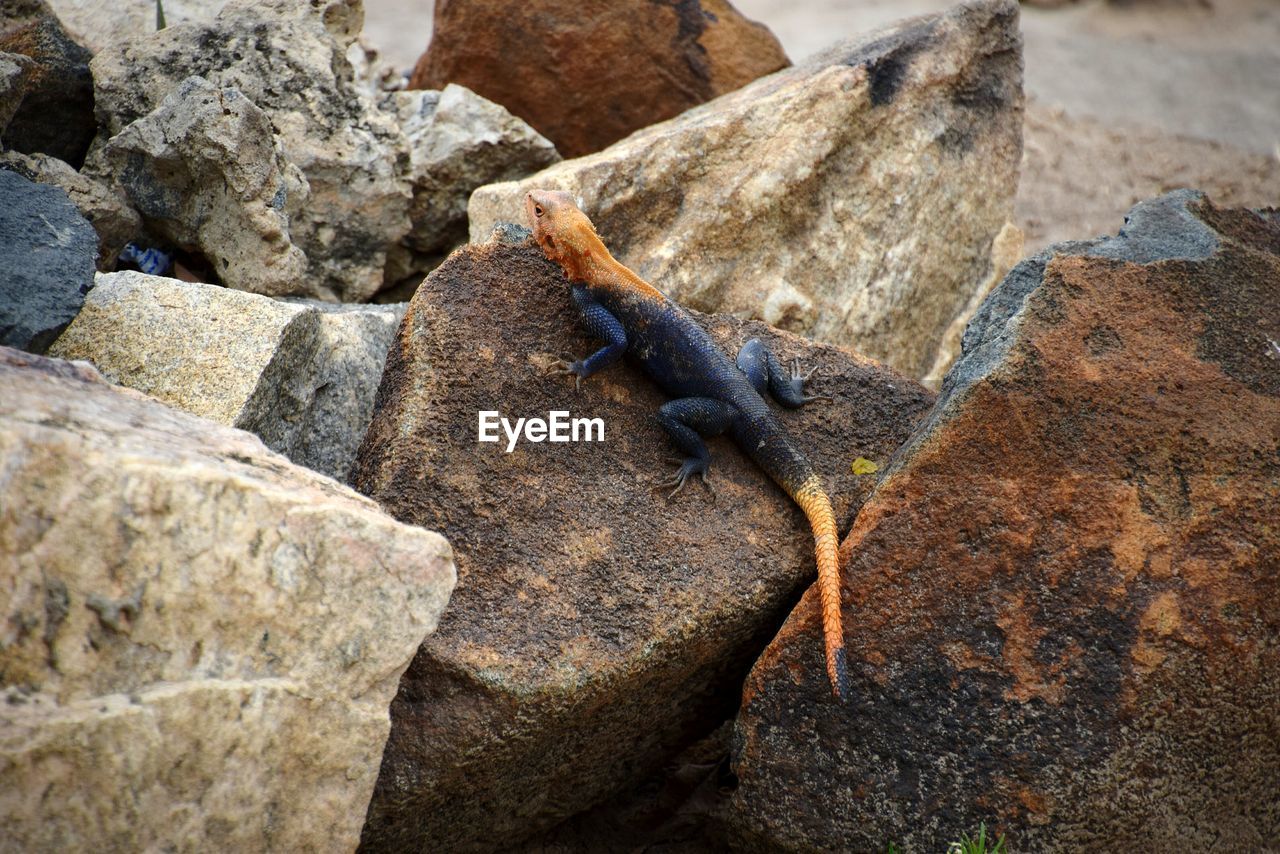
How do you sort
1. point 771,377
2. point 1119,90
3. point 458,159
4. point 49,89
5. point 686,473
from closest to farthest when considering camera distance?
point 686,473
point 771,377
point 49,89
point 458,159
point 1119,90

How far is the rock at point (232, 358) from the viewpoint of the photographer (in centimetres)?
383

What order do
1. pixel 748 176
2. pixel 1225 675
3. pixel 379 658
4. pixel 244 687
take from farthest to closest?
pixel 748 176, pixel 1225 675, pixel 379 658, pixel 244 687

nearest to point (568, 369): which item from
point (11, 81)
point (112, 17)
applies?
point (11, 81)

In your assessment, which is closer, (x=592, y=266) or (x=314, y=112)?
(x=592, y=266)

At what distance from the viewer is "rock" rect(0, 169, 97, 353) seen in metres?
3.51

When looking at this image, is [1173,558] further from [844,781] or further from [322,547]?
[322,547]

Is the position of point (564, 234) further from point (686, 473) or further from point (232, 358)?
point (232, 358)

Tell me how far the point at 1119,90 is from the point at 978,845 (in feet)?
32.4

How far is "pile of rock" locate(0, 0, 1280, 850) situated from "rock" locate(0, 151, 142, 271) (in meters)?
0.02

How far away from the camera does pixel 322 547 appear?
274 cm

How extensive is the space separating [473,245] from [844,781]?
7.37 ft

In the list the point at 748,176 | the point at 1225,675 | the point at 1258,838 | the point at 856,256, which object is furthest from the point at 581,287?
the point at 1258,838

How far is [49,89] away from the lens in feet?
17.0

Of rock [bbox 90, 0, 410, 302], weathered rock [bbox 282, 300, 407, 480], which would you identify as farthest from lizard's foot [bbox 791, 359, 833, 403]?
rock [bbox 90, 0, 410, 302]
